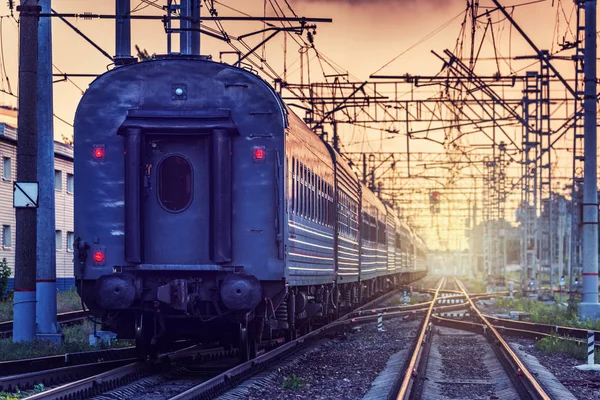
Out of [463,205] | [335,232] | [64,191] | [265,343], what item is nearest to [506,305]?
[335,232]

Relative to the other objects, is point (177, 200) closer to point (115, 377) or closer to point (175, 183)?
point (175, 183)

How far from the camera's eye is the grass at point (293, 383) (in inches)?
486

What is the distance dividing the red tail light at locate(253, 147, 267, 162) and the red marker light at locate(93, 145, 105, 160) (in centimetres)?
192

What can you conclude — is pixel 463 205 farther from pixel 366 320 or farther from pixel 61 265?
pixel 366 320

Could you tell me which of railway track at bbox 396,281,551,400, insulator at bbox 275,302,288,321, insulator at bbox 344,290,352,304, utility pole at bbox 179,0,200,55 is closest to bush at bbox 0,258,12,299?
utility pole at bbox 179,0,200,55

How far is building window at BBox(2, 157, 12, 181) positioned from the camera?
Result: 4003cm

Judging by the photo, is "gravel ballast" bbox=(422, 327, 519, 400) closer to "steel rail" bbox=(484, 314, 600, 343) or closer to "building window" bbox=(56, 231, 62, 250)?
"steel rail" bbox=(484, 314, 600, 343)

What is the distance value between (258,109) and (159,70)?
53.4 inches

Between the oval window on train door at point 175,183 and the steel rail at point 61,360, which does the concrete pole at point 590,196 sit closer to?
the steel rail at point 61,360

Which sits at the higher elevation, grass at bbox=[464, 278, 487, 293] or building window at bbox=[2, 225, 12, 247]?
building window at bbox=[2, 225, 12, 247]

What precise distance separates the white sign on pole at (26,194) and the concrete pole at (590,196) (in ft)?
41.8

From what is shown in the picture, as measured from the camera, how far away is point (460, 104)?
3375 centimetres

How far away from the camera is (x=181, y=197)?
12812mm

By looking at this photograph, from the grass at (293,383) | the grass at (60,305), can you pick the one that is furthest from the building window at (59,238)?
the grass at (293,383)
